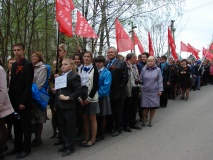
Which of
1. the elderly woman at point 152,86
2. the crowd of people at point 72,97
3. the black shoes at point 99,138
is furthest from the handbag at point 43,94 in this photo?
the elderly woman at point 152,86

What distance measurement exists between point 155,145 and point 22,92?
8.86 feet

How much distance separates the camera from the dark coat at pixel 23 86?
398 cm

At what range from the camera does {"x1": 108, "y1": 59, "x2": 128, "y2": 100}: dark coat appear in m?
5.21

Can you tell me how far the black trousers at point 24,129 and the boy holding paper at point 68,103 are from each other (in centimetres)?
54

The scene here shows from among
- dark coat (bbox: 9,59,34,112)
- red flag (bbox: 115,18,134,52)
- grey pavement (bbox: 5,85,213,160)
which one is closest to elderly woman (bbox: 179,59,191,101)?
grey pavement (bbox: 5,85,213,160)

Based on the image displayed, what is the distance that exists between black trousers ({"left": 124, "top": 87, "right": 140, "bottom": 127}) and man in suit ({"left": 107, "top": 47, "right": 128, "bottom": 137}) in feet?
1.30

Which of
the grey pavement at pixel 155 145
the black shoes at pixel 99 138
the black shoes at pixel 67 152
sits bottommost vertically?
the grey pavement at pixel 155 145

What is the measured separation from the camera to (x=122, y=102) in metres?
5.47

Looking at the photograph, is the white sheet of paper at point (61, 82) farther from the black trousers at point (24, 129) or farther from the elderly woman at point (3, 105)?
the elderly woman at point (3, 105)

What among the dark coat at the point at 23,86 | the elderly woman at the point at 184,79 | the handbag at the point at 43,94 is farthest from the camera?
the elderly woman at the point at 184,79

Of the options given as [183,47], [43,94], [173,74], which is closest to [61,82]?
[43,94]

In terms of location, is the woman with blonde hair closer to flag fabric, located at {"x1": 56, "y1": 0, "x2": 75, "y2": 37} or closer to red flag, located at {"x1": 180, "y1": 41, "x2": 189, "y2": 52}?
flag fabric, located at {"x1": 56, "y1": 0, "x2": 75, "y2": 37}

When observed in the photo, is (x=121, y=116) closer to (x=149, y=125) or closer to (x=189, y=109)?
(x=149, y=125)

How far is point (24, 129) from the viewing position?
4.12 meters
